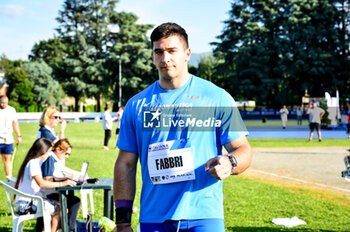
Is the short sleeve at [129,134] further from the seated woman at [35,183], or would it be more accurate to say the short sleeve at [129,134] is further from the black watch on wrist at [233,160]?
the seated woman at [35,183]

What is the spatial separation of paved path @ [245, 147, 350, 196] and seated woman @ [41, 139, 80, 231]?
5607 millimetres

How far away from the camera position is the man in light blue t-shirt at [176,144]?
7.91 ft

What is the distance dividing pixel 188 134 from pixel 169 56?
0.49 metres

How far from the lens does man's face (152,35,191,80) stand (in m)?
2.53

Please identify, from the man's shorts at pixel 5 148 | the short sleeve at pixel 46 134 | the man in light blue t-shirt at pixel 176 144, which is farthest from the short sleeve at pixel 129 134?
the man's shorts at pixel 5 148

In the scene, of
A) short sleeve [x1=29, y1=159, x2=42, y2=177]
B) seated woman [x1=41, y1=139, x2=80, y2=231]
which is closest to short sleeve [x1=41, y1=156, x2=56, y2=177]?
seated woman [x1=41, y1=139, x2=80, y2=231]

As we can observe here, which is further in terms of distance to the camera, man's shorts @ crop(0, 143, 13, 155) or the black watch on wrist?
man's shorts @ crop(0, 143, 13, 155)

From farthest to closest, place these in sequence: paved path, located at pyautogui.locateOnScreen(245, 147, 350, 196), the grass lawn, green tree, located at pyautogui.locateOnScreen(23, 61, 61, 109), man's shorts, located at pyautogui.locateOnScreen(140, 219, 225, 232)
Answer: green tree, located at pyautogui.locateOnScreen(23, 61, 61, 109), paved path, located at pyautogui.locateOnScreen(245, 147, 350, 196), the grass lawn, man's shorts, located at pyautogui.locateOnScreen(140, 219, 225, 232)

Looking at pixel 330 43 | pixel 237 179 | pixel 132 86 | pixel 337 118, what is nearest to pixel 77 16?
pixel 132 86

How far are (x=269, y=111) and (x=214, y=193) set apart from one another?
5523cm

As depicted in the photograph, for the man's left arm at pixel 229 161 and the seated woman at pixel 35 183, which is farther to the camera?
the seated woman at pixel 35 183

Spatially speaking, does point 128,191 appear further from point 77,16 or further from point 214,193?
point 77,16

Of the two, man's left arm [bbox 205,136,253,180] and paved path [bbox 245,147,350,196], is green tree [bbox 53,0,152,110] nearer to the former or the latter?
paved path [bbox 245,147,350,196]

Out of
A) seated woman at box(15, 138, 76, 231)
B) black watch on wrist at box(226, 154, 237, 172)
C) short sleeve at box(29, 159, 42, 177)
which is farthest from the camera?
short sleeve at box(29, 159, 42, 177)
